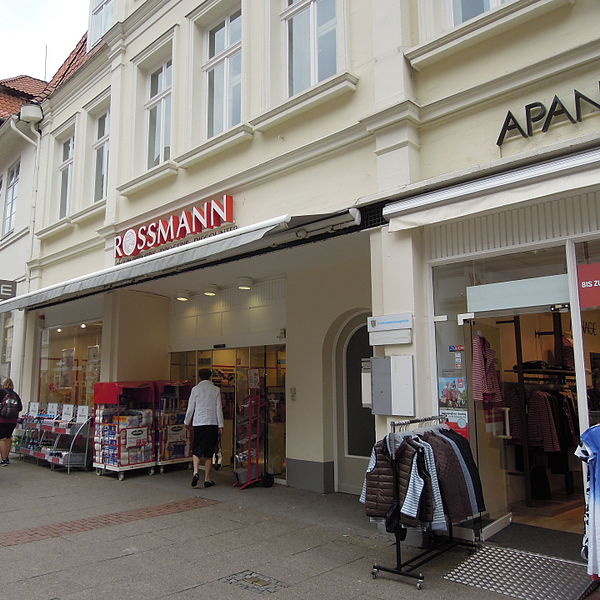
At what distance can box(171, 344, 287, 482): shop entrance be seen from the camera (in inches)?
360

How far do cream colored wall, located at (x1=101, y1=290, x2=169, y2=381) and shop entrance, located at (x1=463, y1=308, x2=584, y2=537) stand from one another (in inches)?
281

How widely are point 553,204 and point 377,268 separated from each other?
6.06ft

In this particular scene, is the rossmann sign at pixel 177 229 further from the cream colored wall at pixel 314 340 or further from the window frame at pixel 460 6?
the window frame at pixel 460 6

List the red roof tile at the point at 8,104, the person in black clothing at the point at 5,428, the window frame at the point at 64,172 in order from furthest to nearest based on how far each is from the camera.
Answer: the red roof tile at the point at 8,104
the window frame at the point at 64,172
the person in black clothing at the point at 5,428

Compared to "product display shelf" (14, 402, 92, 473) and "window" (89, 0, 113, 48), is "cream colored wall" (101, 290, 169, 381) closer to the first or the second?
"product display shelf" (14, 402, 92, 473)

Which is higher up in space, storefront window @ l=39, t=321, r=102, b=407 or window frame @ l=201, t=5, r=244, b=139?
window frame @ l=201, t=5, r=244, b=139

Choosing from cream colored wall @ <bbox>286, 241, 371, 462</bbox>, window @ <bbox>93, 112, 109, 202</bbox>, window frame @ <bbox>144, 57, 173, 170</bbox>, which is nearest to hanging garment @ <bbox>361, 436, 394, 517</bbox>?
cream colored wall @ <bbox>286, 241, 371, 462</bbox>

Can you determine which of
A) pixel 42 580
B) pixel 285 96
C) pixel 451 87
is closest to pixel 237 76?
pixel 285 96

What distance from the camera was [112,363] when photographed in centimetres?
1112

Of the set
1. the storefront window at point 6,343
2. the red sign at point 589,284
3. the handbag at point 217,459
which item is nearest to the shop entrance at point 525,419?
the red sign at point 589,284

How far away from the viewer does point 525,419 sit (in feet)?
23.5

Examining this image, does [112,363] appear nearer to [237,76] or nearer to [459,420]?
[237,76]

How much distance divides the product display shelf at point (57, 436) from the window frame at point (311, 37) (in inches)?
268

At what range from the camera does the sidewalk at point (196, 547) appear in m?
4.64
